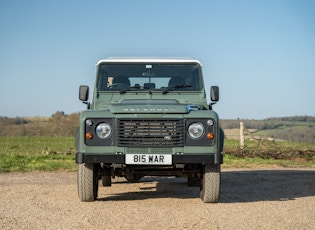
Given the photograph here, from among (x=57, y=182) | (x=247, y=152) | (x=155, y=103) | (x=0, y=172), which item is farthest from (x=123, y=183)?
(x=247, y=152)

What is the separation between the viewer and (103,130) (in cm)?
769

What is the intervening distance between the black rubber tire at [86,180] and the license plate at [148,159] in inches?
25.6

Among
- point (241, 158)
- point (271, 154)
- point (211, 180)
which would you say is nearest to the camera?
point (211, 180)

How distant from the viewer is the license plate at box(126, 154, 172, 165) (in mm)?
7609

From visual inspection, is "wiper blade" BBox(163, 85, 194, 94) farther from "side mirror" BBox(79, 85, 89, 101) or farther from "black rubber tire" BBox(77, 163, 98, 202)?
"black rubber tire" BBox(77, 163, 98, 202)

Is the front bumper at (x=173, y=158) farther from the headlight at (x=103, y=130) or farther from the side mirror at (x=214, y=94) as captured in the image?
the side mirror at (x=214, y=94)

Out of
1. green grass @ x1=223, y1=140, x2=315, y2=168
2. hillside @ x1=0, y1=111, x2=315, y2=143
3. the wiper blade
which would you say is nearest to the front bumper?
the wiper blade

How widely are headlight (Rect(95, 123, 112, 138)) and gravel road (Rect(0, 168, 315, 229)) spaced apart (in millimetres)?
994

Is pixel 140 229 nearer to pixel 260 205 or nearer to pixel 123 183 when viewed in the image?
pixel 260 205

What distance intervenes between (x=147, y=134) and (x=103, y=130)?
0.62 m

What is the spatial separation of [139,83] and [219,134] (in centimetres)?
214

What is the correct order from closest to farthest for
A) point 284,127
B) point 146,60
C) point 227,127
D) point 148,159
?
point 148,159
point 146,60
point 227,127
point 284,127

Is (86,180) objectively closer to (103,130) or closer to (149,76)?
(103,130)

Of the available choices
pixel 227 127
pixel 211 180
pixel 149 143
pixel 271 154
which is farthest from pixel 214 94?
pixel 227 127
